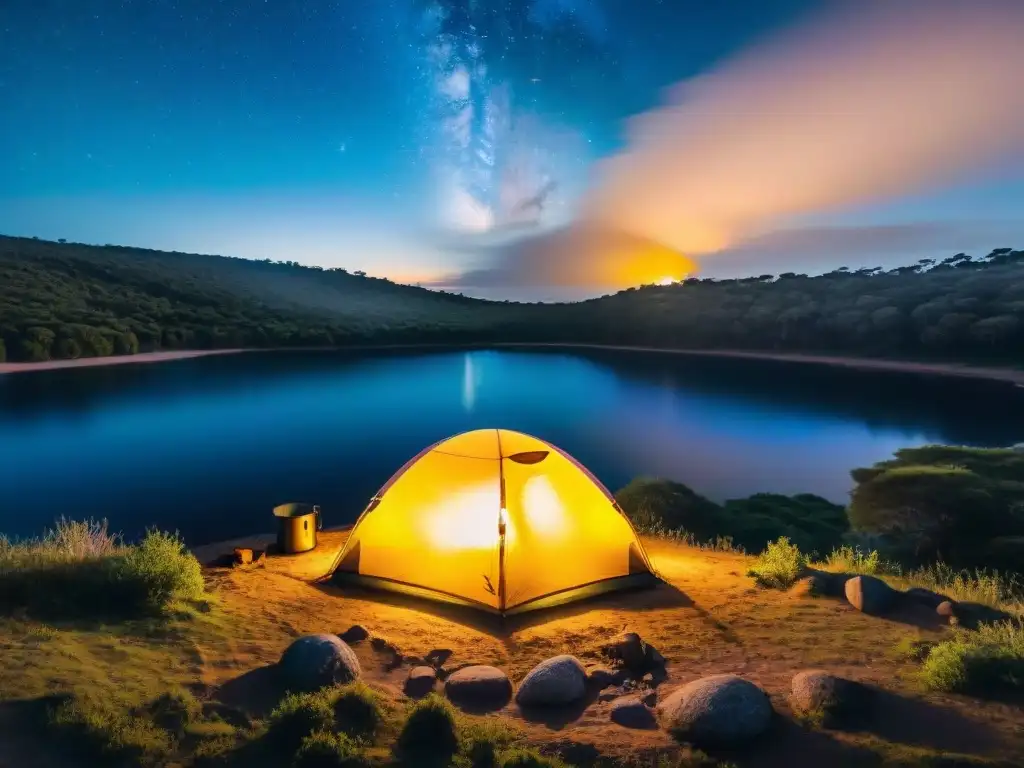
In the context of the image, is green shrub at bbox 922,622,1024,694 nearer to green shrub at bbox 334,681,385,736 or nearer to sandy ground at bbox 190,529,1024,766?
sandy ground at bbox 190,529,1024,766

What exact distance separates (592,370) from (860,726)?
5325 centimetres

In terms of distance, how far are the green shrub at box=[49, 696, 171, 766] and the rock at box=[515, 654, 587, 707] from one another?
272cm

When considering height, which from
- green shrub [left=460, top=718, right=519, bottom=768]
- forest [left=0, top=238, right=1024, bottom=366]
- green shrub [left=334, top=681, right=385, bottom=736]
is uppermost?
forest [left=0, top=238, right=1024, bottom=366]

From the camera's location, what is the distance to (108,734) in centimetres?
443

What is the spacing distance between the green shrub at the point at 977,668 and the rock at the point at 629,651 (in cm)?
231

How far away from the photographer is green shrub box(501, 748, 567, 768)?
14.3 feet

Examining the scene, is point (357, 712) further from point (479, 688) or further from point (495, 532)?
point (495, 532)

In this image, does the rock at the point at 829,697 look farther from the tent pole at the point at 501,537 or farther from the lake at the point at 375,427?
the lake at the point at 375,427

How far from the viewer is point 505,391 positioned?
1842 inches

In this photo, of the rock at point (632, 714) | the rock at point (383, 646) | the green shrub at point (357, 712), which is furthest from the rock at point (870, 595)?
the green shrub at point (357, 712)

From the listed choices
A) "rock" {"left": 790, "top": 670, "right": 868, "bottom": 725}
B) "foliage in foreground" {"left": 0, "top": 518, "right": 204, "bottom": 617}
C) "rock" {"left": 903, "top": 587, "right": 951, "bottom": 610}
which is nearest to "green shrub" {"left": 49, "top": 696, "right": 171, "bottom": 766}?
"foliage in foreground" {"left": 0, "top": 518, "right": 204, "bottom": 617}

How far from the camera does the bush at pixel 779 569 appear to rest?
856 cm

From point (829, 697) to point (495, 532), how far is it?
405 cm

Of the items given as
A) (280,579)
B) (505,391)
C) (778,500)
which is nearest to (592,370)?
(505,391)
